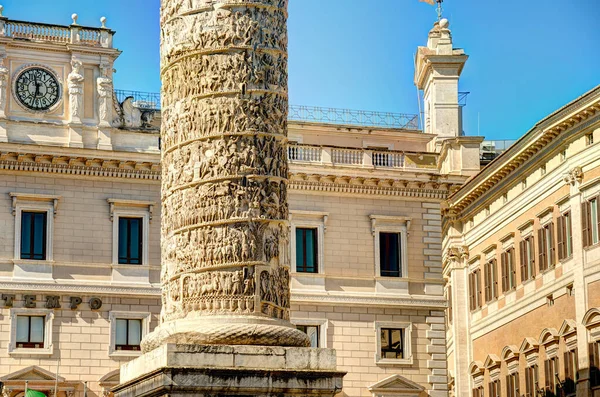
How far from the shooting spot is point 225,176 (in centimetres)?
1366

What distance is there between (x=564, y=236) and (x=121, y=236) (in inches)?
407

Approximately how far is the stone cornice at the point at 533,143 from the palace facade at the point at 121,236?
237 centimetres

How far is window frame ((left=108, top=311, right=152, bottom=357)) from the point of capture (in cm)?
3197

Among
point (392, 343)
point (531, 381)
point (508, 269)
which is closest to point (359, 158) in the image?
point (392, 343)

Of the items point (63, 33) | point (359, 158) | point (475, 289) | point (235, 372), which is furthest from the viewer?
point (475, 289)

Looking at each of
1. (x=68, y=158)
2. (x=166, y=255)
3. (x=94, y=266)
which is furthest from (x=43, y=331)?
(x=166, y=255)

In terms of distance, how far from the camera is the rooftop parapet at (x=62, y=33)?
108ft

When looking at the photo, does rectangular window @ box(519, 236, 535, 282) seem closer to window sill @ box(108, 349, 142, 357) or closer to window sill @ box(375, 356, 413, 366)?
window sill @ box(375, 356, 413, 366)

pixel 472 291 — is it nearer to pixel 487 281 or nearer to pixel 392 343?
pixel 487 281

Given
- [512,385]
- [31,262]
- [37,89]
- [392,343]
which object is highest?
[37,89]

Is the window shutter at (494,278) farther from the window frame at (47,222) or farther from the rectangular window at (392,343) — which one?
the window frame at (47,222)

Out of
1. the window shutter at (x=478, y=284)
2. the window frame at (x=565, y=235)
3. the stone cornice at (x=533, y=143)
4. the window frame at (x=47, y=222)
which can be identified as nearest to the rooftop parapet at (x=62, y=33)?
the window frame at (x=47, y=222)

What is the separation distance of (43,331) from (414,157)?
34.0 ft

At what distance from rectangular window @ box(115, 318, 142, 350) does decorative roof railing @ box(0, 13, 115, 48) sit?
652 centimetres
